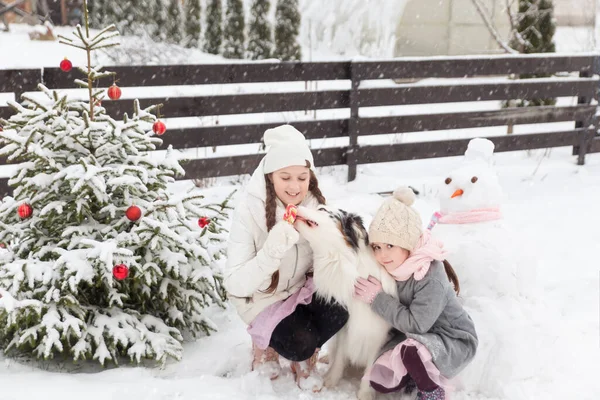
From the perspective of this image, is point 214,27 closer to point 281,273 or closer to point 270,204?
point 270,204

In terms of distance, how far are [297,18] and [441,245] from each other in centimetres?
1415

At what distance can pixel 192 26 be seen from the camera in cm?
1688

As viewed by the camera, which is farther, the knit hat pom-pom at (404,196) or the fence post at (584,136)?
the fence post at (584,136)

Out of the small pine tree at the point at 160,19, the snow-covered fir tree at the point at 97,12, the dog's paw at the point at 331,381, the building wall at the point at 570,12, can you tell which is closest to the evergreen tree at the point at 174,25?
the small pine tree at the point at 160,19

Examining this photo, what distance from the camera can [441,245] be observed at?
2.89 meters

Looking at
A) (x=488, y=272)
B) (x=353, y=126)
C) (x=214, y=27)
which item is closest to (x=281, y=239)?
(x=488, y=272)

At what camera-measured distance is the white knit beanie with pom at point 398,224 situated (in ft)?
8.90

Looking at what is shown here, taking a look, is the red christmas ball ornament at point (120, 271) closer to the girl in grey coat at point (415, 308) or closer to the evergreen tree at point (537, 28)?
the girl in grey coat at point (415, 308)

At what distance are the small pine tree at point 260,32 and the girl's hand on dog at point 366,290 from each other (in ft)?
46.5

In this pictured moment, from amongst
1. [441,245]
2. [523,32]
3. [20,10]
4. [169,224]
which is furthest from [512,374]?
[20,10]

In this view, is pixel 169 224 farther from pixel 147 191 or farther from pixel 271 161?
pixel 271 161

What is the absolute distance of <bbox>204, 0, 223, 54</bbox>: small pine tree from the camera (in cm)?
1650

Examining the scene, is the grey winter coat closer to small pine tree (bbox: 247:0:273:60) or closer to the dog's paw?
the dog's paw

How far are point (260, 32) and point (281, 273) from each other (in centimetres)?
1420
